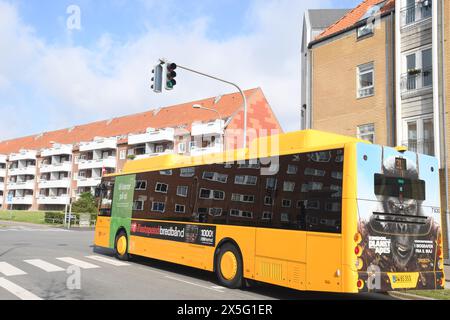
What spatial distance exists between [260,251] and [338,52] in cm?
1490

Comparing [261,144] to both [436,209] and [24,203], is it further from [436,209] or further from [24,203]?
[24,203]

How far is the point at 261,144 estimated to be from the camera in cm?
1020

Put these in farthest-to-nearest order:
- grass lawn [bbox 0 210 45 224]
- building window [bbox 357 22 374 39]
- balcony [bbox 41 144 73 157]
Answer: balcony [bbox 41 144 73 157] → grass lawn [bbox 0 210 45 224] → building window [bbox 357 22 374 39]

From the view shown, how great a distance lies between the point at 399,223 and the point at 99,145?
2568 inches

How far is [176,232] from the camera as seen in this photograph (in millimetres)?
12188

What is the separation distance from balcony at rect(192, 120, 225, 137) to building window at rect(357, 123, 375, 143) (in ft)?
92.9

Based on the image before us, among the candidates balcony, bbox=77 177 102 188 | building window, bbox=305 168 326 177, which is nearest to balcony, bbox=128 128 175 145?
balcony, bbox=77 177 102 188

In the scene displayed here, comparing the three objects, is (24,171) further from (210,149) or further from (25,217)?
(210,149)

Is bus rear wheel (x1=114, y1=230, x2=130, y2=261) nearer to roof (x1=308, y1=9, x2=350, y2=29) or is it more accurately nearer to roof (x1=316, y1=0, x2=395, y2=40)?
roof (x1=316, y1=0, x2=395, y2=40)

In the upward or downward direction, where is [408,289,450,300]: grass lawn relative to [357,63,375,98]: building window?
downward

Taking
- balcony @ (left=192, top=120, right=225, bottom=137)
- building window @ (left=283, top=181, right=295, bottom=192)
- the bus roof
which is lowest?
building window @ (left=283, top=181, right=295, bottom=192)

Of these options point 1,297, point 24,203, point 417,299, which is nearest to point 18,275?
point 1,297

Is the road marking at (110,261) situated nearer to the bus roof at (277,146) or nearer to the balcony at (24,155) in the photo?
the bus roof at (277,146)

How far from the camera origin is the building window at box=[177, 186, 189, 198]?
39.4ft
